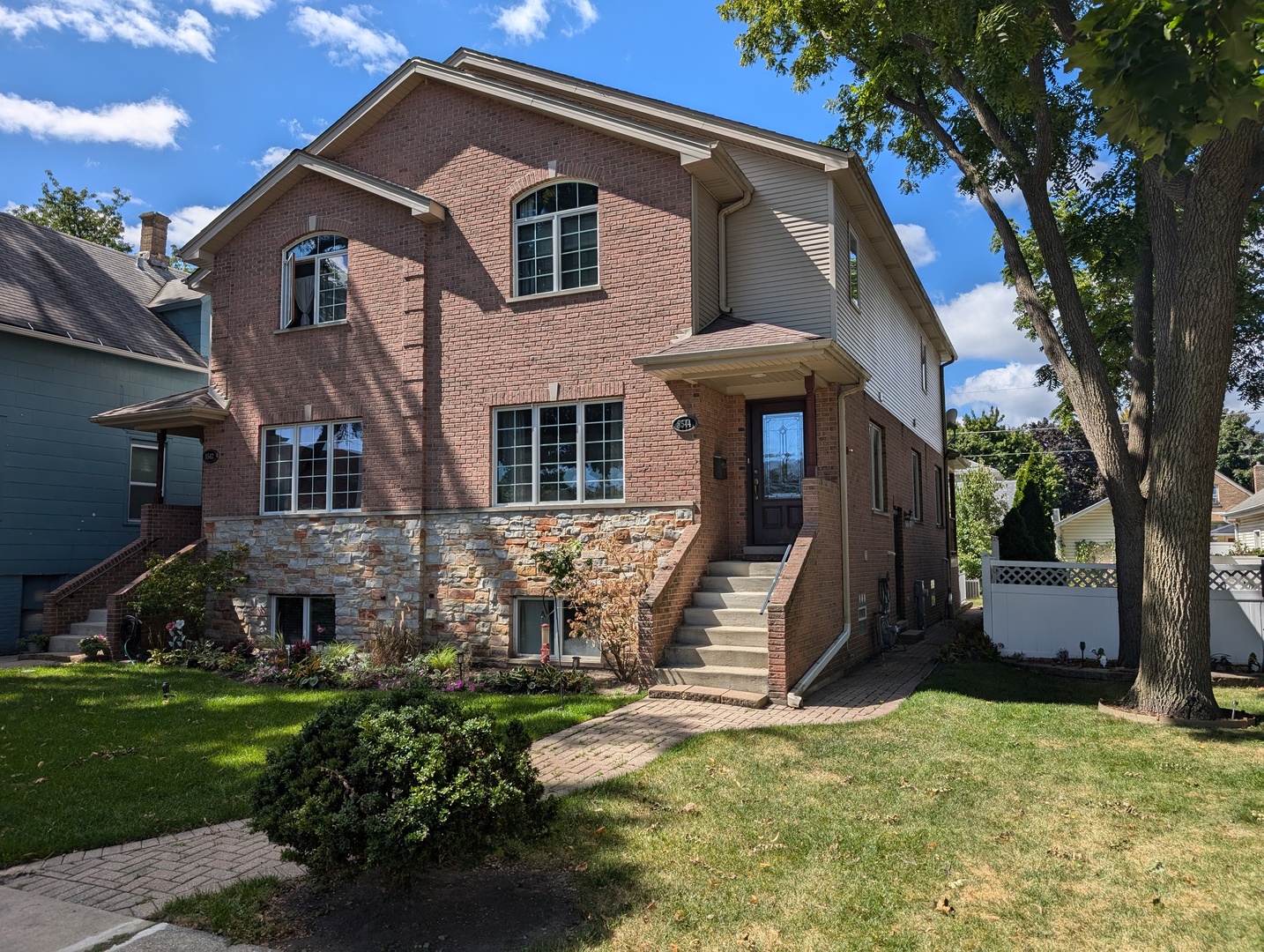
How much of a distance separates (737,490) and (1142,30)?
8.40 m

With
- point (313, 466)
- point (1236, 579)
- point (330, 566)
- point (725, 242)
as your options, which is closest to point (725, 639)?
point (725, 242)

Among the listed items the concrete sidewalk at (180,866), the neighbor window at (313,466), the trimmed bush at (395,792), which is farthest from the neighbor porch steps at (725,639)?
the neighbor window at (313,466)

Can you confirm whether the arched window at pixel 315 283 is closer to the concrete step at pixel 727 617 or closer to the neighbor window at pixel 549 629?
the neighbor window at pixel 549 629

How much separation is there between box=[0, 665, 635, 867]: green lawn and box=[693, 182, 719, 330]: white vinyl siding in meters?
5.40

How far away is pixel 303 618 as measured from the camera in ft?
45.1

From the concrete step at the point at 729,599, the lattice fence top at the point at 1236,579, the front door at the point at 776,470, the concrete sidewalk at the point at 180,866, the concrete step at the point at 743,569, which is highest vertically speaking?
the front door at the point at 776,470

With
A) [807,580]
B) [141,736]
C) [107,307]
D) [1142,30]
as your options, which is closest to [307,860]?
[141,736]

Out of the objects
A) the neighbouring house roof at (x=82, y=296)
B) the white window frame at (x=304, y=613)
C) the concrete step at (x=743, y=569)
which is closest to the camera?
the concrete step at (x=743, y=569)

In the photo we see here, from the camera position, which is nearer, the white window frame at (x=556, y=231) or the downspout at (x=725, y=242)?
the white window frame at (x=556, y=231)

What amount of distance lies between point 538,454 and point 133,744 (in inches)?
240

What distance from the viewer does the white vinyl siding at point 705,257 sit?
11.6m

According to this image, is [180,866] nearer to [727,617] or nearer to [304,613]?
[727,617]

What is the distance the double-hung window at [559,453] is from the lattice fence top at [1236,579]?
27.5 feet

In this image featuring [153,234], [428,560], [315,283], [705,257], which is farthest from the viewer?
[153,234]
